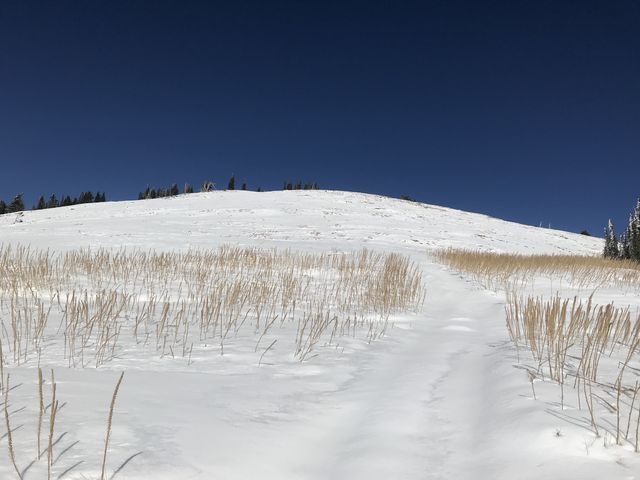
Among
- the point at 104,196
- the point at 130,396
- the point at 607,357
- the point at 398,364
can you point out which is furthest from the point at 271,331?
the point at 104,196

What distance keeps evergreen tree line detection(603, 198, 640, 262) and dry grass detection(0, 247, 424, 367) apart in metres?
46.5

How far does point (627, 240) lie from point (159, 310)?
2373 inches

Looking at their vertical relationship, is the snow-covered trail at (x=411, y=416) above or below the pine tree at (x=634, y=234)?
below

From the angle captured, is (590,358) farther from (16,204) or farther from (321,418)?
(16,204)

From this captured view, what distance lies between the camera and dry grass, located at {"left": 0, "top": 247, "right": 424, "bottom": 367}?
304 centimetres

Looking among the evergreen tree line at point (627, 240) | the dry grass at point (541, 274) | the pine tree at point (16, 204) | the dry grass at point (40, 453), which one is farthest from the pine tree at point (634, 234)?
the pine tree at point (16, 204)

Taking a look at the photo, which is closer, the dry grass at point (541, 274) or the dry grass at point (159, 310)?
the dry grass at point (159, 310)

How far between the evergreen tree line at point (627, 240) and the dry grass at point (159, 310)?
153 feet

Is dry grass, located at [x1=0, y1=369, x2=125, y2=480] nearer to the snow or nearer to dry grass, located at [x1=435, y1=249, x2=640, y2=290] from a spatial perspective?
the snow

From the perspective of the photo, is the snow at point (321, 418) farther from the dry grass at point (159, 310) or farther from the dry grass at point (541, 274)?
the dry grass at point (541, 274)

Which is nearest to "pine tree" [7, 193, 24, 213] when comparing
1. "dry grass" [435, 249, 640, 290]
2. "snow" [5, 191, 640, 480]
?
"dry grass" [435, 249, 640, 290]

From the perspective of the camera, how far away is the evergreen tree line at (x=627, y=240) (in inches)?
1652

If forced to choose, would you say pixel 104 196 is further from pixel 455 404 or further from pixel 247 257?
pixel 455 404

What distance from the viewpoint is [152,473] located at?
1271 millimetres
